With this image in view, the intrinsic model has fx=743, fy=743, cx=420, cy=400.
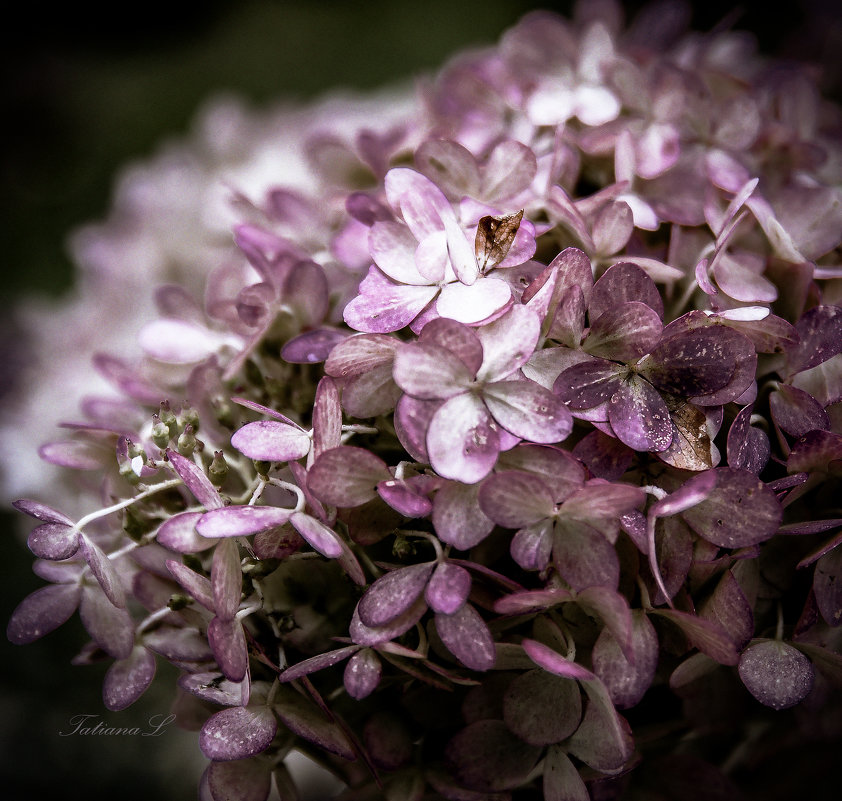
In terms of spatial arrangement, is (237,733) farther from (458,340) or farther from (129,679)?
(458,340)

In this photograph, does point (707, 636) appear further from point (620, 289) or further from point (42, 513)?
point (42, 513)

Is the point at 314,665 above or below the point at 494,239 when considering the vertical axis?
below

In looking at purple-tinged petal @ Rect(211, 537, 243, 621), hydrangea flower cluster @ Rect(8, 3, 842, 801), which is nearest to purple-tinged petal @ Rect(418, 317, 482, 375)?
hydrangea flower cluster @ Rect(8, 3, 842, 801)

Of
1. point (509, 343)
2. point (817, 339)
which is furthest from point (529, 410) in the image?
point (817, 339)

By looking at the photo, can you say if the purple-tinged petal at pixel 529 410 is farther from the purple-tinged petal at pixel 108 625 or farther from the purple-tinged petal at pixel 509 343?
the purple-tinged petal at pixel 108 625

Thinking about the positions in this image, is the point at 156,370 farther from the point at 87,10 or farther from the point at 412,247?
the point at 87,10
